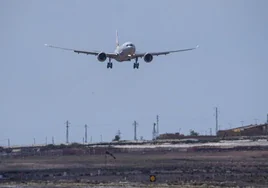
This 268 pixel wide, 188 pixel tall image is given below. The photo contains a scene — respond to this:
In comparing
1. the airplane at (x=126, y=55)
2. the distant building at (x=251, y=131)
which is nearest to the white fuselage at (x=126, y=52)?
the airplane at (x=126, y=55)

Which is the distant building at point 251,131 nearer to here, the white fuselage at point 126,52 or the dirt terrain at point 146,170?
the dirt terrain at point 146,170

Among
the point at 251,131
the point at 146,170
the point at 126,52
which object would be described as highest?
the point at 126,52

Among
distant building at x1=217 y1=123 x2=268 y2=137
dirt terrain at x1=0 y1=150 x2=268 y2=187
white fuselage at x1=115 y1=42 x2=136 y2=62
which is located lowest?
dirt terrain at x1=0 y1=150 x2=268 y2=187

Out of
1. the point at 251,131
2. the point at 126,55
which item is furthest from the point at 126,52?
the point at 251,131

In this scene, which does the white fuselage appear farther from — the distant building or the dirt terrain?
the distant building

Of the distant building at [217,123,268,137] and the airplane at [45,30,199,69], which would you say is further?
the distant building at [217,123,268,137]

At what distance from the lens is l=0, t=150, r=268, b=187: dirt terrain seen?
80.1 meters

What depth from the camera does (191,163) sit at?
342 ft

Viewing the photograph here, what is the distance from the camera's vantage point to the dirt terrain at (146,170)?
80062mm

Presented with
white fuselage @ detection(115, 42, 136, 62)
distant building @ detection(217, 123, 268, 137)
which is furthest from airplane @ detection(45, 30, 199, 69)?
distant building @ detection(217, 123, 268, 137)

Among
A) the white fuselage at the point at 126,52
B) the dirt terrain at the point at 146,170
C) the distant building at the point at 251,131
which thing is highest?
the white fuselage at the point at 126,52

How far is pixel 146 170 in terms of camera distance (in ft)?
309

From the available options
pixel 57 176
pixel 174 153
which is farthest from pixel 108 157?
pixel 57 176

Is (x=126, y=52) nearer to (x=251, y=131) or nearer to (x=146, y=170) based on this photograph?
(x=146, y=170)
